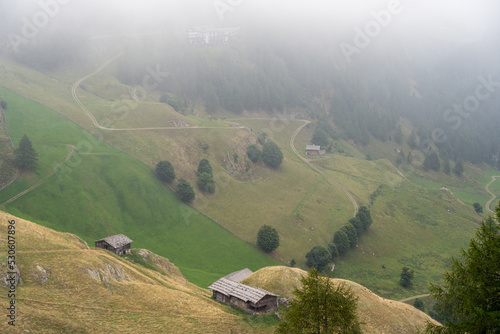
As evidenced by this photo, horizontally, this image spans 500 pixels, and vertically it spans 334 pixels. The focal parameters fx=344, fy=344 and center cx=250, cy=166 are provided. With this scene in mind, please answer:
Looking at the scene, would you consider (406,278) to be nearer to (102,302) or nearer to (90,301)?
(102,302)

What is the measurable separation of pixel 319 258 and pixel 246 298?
53893 mm

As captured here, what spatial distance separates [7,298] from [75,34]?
645 feet

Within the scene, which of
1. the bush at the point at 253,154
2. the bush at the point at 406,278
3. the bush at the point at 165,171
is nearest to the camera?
the bush at the point at 406,278

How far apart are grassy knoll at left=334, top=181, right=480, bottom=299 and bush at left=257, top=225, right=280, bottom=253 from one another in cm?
1900

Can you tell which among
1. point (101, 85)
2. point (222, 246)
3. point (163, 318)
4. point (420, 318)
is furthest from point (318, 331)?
point (101, 85)

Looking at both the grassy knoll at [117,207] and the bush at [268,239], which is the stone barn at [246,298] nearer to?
the grassy knoll at [117,207]

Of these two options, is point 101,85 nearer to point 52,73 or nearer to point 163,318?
point 52,73

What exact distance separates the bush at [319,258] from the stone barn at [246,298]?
163 ft

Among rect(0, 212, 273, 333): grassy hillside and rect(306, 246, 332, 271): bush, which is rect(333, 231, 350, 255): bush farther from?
rect(0, 212, 273, 333): grassy hillside

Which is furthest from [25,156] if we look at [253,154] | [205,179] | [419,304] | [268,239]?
[419,304]

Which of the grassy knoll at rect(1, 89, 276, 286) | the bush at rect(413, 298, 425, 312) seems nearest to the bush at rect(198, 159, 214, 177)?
the grassy knoll at rect(1, 89, 276, 286)

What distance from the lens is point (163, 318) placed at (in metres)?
37.8

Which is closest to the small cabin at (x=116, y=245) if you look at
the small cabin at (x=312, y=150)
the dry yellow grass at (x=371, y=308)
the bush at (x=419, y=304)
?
the dry yellow grass at (x=371, y=308)

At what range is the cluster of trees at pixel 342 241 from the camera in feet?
310
